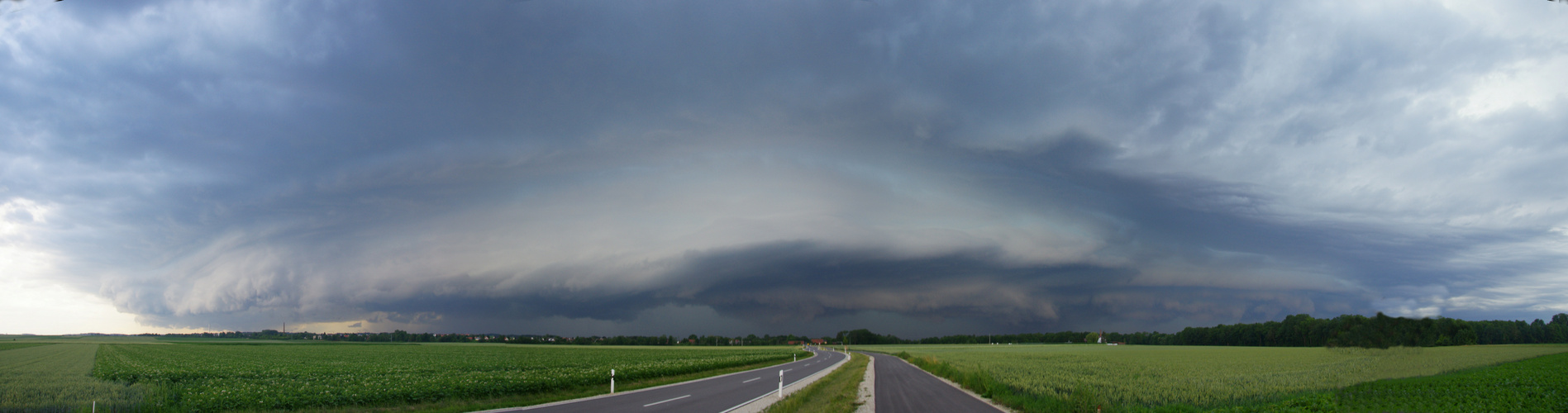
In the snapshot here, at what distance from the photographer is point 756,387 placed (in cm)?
3048

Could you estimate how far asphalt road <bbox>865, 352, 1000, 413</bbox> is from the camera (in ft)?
70.1

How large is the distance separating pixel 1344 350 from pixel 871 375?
43912 mm

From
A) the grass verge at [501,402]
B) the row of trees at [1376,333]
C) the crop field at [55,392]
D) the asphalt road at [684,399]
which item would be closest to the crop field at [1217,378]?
the row of trees at [1376,333]

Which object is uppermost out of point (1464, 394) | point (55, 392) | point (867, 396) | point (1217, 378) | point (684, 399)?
point (55, 392)

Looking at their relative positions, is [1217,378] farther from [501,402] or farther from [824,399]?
[501,402]

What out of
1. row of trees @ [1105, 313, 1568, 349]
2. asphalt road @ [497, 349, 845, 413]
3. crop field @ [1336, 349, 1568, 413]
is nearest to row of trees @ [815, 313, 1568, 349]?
row of trees @ [1105, 313, 1568, 349]

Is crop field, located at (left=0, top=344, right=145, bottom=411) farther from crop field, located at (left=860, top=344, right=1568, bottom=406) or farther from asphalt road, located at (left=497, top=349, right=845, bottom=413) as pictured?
crop field, located at (left=860, top=344, right=1568, bottom=406)

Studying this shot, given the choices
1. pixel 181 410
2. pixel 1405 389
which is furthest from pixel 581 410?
pixel 1405 389

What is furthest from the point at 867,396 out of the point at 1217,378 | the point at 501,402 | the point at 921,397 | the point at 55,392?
the point at 55,392

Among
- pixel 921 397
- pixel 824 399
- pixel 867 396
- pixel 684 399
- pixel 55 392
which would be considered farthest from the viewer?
pixel 867 396

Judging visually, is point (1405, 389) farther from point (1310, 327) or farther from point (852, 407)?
point (1310, 327)

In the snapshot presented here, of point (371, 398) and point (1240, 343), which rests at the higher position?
point (371, 398)

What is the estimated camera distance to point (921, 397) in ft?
82.5

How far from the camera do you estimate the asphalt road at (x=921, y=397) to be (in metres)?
21.4
